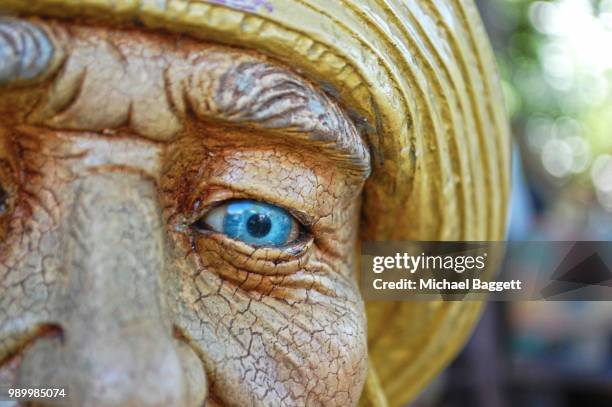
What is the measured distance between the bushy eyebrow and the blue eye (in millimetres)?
114

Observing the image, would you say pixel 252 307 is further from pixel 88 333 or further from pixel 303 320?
pixel 88 333

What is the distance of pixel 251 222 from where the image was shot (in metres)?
1.03

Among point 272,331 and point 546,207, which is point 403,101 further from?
point 546,207

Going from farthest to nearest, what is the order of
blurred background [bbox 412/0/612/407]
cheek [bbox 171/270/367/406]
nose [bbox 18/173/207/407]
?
blurred background [bbox 412/0/612/407] < cheek [bbox 171/270/367/406] < nose [bbox 18/173/207/407]

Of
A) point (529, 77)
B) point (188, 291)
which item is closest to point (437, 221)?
point (188, 291)

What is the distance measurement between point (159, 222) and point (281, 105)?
210 millimetres

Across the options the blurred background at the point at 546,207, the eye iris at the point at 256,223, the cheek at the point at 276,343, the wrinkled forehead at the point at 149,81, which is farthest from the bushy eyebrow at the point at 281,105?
the blurred background at the point at 546,207

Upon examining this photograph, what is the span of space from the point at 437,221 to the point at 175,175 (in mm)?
513

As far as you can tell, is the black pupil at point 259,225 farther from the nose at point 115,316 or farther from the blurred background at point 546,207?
the blurred background at point 546,207

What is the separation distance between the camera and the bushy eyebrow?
0.93m

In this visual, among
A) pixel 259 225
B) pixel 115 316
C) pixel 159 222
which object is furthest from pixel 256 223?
pixel 115 316

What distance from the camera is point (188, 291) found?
98 cm

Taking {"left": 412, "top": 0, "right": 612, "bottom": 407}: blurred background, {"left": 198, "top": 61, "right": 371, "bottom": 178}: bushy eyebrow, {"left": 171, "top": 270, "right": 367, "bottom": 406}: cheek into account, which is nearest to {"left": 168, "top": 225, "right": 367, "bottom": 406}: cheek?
{"left": 171, "top": 270, "right": 367, "bottom": 406}: cheek

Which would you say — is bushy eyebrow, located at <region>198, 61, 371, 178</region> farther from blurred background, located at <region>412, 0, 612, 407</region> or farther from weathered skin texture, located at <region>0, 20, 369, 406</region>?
blurred background, located at <region>412, 0, 612, 407</region>
